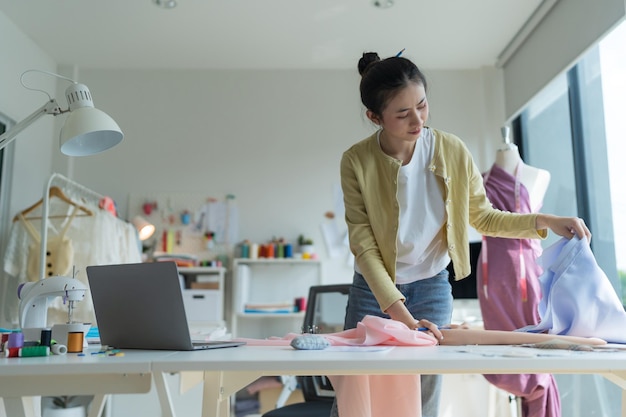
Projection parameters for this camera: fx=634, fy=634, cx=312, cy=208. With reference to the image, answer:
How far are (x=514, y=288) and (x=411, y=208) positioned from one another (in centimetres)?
109

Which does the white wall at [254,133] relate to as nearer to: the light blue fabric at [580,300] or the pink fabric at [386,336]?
the light blue fabric at [580,300]

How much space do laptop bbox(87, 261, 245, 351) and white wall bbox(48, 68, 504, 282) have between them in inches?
117

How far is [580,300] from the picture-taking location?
1405 mm

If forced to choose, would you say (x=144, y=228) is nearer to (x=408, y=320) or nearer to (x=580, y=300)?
(x=408, y=320)

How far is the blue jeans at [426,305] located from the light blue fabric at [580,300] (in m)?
0.21

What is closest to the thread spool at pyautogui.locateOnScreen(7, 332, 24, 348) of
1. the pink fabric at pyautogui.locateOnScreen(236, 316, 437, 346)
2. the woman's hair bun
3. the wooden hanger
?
the pink fabric at pyautogui.locateOnScreen(236, 316, 437, 346)

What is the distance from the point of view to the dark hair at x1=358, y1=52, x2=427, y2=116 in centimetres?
156

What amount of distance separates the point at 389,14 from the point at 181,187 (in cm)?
180

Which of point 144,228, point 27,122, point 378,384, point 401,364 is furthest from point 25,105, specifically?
point 401,364

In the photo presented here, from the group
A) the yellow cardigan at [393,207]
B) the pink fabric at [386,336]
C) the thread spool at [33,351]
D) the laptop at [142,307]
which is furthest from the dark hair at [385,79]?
the thread spool at [33,351]

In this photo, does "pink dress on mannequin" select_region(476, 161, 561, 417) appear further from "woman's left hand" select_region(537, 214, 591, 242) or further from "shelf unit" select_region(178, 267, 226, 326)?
"shelf unit" select_region(178, 267, 226, 326)

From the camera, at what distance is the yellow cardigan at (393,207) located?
1545 mm

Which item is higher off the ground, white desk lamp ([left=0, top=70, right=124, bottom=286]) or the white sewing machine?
white desk lamp ([left=0, top=70, right=124, bottom=286])

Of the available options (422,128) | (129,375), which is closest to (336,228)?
(422,128)
